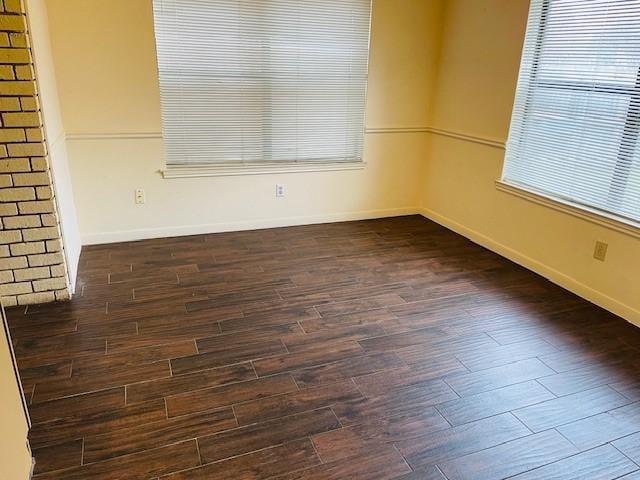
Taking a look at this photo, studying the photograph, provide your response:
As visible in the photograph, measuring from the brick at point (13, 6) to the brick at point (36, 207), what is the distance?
978 millimetres

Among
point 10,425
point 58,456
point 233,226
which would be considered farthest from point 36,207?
point 233,226

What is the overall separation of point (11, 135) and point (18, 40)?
49cm

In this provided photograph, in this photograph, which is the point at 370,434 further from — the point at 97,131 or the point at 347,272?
the point at 97,131

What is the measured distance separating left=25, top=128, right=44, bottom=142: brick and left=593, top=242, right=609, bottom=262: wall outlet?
3.37 metres

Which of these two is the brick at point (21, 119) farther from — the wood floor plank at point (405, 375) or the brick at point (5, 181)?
the wood floor plank at point (405, 375)

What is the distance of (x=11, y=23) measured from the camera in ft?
7.73

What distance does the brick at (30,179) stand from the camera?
8.50 ft

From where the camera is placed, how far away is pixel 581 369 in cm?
237

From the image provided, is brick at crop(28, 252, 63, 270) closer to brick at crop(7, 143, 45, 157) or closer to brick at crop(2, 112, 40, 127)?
brick at crop(7, 143, 45, 157)

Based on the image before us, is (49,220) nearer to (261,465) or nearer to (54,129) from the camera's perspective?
(54,129)

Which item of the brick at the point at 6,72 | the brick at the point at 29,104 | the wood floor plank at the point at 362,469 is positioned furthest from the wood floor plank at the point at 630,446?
the brick at the point at 6,72

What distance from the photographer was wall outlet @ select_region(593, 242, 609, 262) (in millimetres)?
2957

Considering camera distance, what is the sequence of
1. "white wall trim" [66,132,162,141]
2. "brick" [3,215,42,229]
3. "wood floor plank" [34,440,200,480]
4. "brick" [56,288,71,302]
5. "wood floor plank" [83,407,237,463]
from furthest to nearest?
"white wall trim" [66,132,162,141] → "brick" [56,288,71,302] → "brick" [3,215,42,229] → "wood floor plank" [83,407,237,463] → "wood floor plank" [34,440,200,480]

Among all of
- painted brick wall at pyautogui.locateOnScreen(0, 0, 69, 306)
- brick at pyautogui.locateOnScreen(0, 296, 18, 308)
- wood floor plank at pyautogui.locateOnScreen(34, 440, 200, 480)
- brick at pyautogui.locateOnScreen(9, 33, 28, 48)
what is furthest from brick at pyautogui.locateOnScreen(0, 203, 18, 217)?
wood floor plank at pyautogui.locateOnScreen(34, 440, 200, 480)
